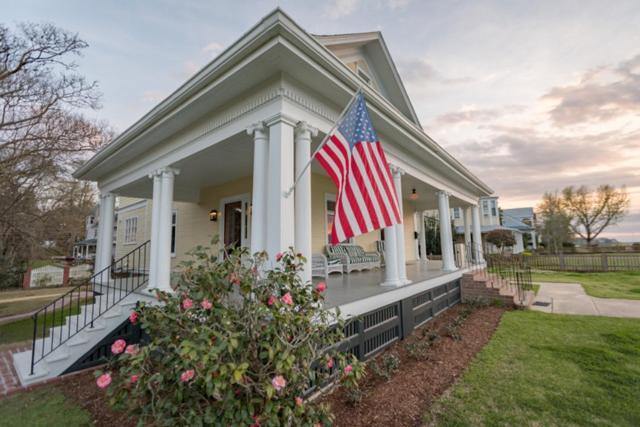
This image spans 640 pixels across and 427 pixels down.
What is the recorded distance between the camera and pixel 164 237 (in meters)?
5.47

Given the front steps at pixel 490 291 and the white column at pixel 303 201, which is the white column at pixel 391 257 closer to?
the white column at pixel 303 201

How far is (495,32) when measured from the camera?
7051 millimetres

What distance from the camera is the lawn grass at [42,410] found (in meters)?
3.17

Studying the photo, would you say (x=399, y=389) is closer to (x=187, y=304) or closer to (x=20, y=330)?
(x=187, y=304)

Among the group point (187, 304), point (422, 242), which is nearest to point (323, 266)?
point (187, 304)

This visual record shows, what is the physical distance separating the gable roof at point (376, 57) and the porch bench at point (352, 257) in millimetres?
4672

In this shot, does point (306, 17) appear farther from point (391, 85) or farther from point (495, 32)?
point (495, 32)

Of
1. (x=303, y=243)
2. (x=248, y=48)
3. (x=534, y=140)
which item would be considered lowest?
(x=303, y=243)

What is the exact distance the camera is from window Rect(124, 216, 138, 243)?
40.5ft

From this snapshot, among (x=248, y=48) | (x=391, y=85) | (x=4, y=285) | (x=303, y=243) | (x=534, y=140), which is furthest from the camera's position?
(x=534, y=140)

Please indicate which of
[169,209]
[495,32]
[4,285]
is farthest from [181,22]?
[4,285]

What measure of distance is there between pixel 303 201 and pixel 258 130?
1240 millimetres

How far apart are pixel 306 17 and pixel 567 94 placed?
1046 centimetres

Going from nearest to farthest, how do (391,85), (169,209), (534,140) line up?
(169,209) → (391,85) → (534,140)
